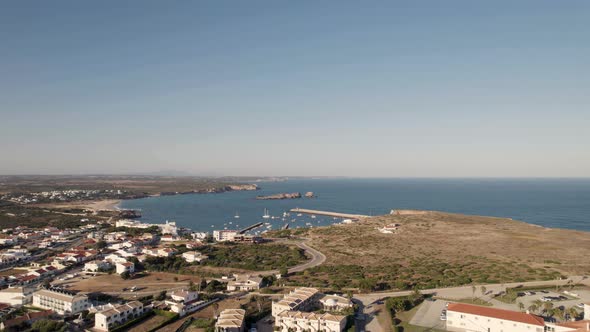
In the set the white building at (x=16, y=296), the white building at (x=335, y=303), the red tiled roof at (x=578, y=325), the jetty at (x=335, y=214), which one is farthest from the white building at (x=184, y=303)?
the jetty at (x=335, y=214)

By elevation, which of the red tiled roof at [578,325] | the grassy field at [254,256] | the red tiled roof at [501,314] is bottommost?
the grassy field at [254,256]

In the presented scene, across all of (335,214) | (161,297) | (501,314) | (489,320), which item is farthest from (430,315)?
(335,214)

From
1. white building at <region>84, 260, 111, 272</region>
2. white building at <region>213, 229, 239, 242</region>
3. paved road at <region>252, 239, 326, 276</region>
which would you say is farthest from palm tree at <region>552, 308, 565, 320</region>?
white building at <region>213, 229, 239, 242</region>

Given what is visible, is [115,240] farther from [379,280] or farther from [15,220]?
[379,280]

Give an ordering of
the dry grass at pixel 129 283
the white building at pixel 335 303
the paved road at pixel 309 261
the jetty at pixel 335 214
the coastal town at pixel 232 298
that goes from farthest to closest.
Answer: the jetty at pixel 335 214, the paved road at pixel 309 261, the dry grass at pixel 129 283, the white building at pixel 335 303, the coastal town at pixel 232 298

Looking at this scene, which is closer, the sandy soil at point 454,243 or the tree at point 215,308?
the tree at point 215,308

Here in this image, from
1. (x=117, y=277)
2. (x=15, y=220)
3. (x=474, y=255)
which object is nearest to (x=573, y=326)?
(x=474, y=255)

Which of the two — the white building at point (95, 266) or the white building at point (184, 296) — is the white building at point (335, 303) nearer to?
the white building at point (184, 296)
